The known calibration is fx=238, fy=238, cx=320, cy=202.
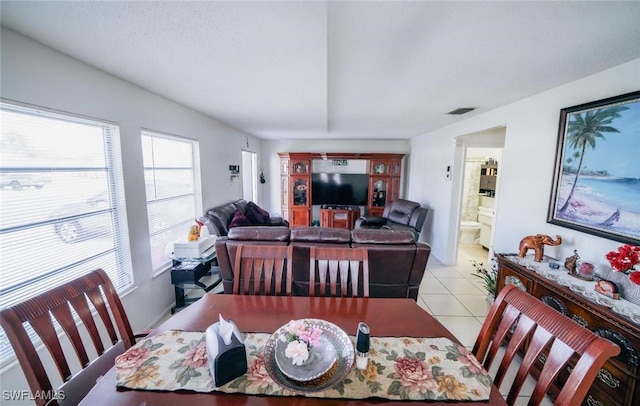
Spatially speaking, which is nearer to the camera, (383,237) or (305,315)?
(305,315)

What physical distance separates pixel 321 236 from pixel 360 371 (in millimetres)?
1511

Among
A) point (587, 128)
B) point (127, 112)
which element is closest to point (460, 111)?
point (587, 128)

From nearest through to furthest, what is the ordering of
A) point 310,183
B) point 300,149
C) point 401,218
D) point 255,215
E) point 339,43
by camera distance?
point 339,43 < point 255,215 < point 401,218 < point 310,183 < point 300,149

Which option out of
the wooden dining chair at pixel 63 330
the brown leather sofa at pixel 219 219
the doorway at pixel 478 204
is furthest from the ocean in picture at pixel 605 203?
the brown leather sofa at pixel 219 219

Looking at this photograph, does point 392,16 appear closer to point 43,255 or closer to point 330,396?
point 330,396

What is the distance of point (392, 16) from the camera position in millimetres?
1225

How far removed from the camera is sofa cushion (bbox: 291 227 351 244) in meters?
2.44

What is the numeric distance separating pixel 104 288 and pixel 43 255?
82cm

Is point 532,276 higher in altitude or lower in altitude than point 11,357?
higher

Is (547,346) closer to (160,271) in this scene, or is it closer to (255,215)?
(160,271)

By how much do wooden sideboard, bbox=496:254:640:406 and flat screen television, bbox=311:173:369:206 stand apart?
4.48m

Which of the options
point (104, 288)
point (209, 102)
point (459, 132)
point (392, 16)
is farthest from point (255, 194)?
point (392, 16)

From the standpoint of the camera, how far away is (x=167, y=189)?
287 centimetres

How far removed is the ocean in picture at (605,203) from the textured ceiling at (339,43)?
0.85 m
